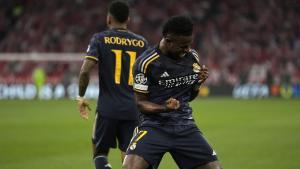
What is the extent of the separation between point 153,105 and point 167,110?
0.16 metres

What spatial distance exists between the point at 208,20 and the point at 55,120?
15.6 m

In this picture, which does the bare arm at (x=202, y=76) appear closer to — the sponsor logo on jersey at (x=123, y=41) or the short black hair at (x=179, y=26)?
the short black hair at (x=179, y=26)

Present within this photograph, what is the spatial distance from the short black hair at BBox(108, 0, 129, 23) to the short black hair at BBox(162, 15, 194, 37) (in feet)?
5.33

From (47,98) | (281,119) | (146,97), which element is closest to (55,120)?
(281,119)

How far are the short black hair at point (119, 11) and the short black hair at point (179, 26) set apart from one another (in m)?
1.62

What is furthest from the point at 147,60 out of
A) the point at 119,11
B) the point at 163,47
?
the point at 119,11

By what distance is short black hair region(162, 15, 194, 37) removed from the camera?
5.83m

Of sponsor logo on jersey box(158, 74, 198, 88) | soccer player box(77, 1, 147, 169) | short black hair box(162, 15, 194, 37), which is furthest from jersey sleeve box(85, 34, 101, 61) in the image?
short black hair box(162, 15, 194, 37)

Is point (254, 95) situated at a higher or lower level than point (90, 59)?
lower

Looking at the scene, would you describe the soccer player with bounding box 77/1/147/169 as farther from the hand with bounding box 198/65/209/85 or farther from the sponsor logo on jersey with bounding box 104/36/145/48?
the hand with bounding box 198/65/209/85

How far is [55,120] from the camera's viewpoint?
761 inches

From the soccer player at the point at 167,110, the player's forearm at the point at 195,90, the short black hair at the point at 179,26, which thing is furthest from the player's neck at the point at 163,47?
the player's forearm at the point at 195,90

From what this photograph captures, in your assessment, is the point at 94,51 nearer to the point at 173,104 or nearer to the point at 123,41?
the point at 123,41

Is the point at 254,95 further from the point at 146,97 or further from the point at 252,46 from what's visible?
the point at 146,97
